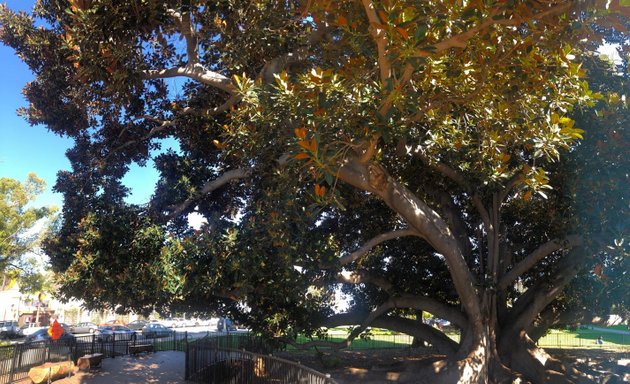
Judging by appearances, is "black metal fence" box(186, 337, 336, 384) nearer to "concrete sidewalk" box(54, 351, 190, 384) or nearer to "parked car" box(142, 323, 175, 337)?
"concrete sidewalk" box(54, 351, 190, 384)

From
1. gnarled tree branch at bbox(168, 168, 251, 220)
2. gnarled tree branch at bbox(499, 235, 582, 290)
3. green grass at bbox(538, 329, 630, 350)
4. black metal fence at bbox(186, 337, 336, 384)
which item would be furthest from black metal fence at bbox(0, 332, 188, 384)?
green grass at bbox(538, 329, 630, 350)

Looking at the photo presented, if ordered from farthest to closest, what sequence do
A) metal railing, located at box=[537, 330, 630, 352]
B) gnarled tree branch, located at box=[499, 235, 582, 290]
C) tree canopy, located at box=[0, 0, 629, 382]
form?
metal railing, located at box=[537, 330, 630, 352] < gnarled tree branch, located at box=[499, 235, 582, 290] < tree canopy, located at box=[0, 0, 629, 382]

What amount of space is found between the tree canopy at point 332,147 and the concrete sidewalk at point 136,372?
335cm

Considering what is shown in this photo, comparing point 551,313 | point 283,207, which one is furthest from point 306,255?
point 551,313

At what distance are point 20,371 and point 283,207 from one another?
8.58 meters

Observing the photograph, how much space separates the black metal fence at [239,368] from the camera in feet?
27.1

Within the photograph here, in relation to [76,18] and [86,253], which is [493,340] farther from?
[76,18]

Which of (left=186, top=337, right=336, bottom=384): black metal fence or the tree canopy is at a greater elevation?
the tree canopy

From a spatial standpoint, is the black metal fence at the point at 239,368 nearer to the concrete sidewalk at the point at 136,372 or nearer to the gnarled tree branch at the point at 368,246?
the concrete sidewalk at the point at 136,372

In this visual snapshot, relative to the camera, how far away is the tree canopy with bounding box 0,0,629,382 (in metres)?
6.39

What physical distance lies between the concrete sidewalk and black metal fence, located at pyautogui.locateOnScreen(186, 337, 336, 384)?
0.71 m

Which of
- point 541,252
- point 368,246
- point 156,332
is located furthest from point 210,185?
point 156,332

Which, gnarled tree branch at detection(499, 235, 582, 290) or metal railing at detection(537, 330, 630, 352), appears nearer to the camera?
gnarled tree branch at detection(499, 235, 582, 290)

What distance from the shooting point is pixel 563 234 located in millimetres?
9930
